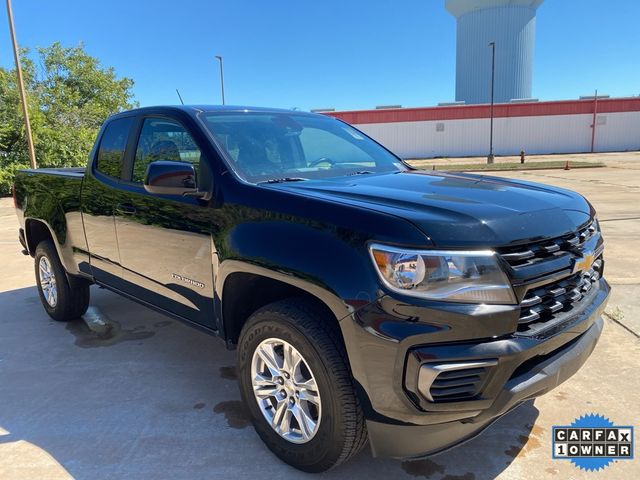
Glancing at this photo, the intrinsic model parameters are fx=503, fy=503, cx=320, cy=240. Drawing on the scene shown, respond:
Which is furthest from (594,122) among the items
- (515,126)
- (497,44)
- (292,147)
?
(292,147)

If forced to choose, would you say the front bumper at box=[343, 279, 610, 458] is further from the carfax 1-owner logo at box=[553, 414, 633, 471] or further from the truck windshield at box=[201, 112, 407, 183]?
the truck windshield at box=[201, 112, 407, 183]

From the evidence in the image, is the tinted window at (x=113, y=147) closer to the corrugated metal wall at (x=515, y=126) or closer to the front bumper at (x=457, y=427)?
the front bumper at (x=457, y=427)

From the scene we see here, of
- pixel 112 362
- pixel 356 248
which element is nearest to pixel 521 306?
pixel 356 248

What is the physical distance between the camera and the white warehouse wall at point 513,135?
134 feet

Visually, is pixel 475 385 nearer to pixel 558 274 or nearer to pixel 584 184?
pixel 558 274

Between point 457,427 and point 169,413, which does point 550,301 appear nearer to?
point 457,427

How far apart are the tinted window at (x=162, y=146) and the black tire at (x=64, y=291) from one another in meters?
1.55

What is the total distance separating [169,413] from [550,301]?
7.47ft

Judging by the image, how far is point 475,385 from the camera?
6.37 ft

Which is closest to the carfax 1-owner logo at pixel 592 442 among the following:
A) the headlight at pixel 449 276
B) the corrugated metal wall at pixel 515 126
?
the headlight at pixel 449 276

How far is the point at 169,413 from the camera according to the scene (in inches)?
122

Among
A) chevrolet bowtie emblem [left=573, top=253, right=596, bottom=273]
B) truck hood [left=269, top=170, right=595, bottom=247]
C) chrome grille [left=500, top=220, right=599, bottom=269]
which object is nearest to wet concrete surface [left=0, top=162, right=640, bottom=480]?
chevrolet bowtie emblem [left=573, top=253, right=596, bottom=273]

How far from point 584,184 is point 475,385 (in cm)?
1661

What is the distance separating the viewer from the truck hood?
2008 mm
